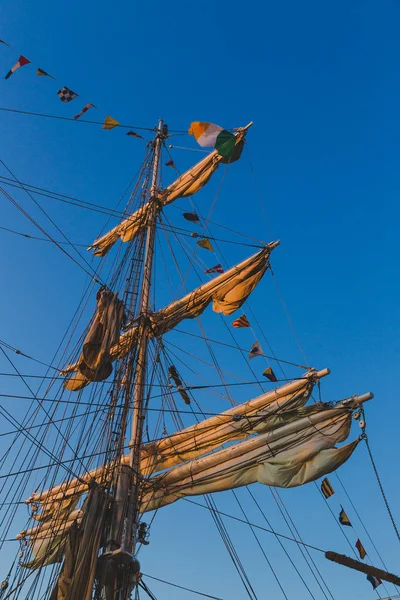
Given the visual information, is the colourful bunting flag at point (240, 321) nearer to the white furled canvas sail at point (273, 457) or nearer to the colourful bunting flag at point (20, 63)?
the white furled canvas sail at point (273, 457)

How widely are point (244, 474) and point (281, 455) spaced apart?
1017mm

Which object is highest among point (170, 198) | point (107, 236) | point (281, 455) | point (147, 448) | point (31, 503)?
point (107, 236)

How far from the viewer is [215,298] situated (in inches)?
589

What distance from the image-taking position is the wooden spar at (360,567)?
878cm

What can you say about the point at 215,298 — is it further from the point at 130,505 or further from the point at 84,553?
the point at 84,553

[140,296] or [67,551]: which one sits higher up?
[140,296]

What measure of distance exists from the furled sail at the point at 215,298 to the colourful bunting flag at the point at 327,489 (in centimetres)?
498

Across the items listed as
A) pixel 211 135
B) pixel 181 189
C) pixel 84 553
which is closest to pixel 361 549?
pixel 84 553

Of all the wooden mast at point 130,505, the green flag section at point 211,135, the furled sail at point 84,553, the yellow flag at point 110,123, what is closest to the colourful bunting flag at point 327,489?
the wooden mast at point 130,505

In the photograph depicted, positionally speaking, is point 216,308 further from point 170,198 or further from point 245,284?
point 170,198

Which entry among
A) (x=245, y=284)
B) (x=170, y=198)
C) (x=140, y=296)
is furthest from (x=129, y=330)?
(x=170, y=198)

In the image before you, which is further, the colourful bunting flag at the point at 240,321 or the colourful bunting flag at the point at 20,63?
the colourful bunting flag at the point at 240,321

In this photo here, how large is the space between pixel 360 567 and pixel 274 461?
117 inches

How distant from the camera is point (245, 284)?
14.8 metres
